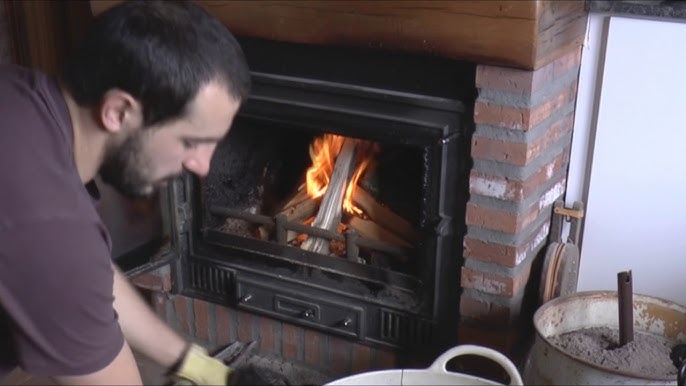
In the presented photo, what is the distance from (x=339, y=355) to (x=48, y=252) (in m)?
1.13

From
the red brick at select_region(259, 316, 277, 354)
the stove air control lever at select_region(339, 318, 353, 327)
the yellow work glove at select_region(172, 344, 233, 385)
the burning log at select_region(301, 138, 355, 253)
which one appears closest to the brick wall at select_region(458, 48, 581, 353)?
the stove air control lever at select_region(339, 318, 353, 327)

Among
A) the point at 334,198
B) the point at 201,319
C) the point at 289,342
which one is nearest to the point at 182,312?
the point at 201,319

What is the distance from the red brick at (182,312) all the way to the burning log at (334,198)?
0.39m

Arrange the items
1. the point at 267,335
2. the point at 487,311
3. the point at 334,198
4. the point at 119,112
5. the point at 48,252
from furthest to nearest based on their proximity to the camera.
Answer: the point at 267,335 → the point at 334,198 → the point at 487,311 → the point at 119,112 → the point at 48,252

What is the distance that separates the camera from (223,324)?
2.25m

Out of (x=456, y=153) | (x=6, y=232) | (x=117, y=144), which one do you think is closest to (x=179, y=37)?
(x=117, y=144)

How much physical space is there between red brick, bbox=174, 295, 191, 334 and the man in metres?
0.98

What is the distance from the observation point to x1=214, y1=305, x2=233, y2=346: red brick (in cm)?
223

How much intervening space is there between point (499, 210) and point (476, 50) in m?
0.33

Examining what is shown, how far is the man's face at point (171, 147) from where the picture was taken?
120cm

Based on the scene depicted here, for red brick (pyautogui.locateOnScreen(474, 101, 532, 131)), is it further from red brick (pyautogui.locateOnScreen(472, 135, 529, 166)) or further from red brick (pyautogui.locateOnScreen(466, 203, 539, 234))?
red brick (pyautogui.locateOnScreen(466, 203, 539, 234))

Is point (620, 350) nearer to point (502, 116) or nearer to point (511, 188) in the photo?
point (511, 188)

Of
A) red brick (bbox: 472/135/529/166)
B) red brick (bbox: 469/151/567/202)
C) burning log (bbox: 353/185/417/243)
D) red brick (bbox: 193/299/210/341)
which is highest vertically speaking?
red brick (bbox: 472/135/529/166)

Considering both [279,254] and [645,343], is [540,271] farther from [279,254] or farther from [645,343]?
[279,254]
